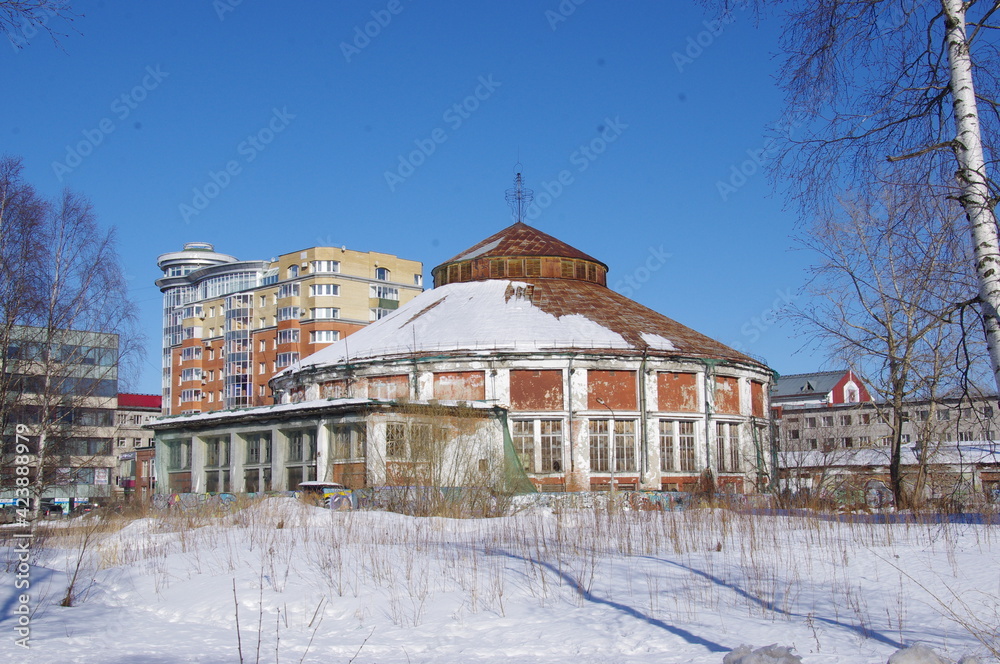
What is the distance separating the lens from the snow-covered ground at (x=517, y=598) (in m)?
7.02

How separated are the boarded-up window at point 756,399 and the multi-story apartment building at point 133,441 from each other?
41.4 metres

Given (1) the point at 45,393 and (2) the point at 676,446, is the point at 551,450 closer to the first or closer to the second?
(2) the point at 676,446

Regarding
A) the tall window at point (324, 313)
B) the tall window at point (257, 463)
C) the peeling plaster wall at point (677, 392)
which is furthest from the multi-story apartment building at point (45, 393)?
the tall window at point (324, 313)

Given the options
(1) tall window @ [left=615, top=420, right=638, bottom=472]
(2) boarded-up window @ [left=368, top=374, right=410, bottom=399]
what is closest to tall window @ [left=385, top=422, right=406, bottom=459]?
(2) boarded-up window @ [left=368, top=374, right=410, bottom=399]

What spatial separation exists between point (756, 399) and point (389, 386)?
15292 mm

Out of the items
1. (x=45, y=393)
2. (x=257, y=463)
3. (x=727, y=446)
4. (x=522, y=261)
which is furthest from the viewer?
(x=522, y=261)

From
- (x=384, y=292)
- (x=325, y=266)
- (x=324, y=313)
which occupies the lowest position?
(x=324, y=313)

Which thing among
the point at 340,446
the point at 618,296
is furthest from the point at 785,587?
the point at 618,296

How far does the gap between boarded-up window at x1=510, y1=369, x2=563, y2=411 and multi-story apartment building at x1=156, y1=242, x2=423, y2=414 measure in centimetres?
4476

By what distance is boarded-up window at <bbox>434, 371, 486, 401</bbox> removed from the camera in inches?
1286

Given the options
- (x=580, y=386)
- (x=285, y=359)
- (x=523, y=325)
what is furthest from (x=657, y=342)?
(x=285, y=359)

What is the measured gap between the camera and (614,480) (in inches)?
1259

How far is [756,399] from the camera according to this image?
3738 cm

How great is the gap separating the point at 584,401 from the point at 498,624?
2485 cm
